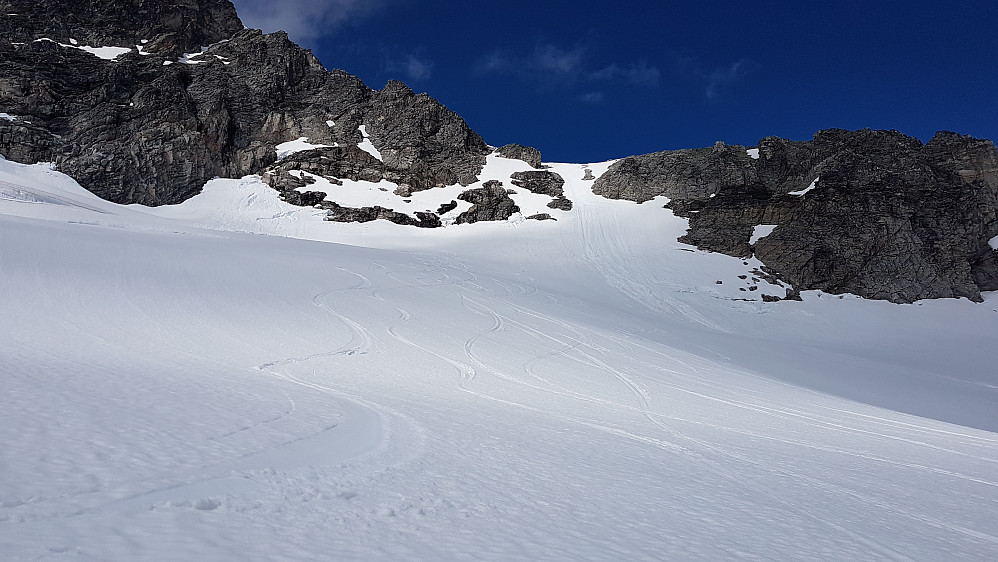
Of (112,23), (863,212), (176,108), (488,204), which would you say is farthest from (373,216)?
(112,23)

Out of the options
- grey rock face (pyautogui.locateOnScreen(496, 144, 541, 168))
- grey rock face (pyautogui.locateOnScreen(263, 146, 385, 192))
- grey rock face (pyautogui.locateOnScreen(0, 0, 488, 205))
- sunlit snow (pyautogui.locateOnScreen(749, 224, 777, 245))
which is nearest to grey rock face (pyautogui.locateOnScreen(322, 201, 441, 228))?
grey rock face (pyautogui.locateOnScreen(0, 0, 488, 205))

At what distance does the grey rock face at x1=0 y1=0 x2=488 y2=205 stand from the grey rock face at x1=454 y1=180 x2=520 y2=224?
3857 millimetres

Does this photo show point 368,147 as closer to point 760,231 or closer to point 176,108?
point 176,108

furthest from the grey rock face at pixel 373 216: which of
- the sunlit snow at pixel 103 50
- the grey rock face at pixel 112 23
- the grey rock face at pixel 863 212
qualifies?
the sunlit snow at pixel 103 50

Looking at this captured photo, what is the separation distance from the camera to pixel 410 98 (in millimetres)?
59875

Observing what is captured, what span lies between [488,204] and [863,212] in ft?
113

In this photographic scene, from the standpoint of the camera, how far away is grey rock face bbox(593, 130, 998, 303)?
3628cm

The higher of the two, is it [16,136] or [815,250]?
[815,250]

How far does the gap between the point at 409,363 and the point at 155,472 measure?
560 centimetres

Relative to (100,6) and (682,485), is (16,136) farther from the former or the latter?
(682,485)

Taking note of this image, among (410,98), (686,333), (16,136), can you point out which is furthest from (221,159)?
(686,333)

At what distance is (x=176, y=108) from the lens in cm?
5062

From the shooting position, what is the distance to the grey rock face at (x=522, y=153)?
191 feet

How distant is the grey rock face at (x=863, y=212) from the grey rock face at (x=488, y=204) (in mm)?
17548
